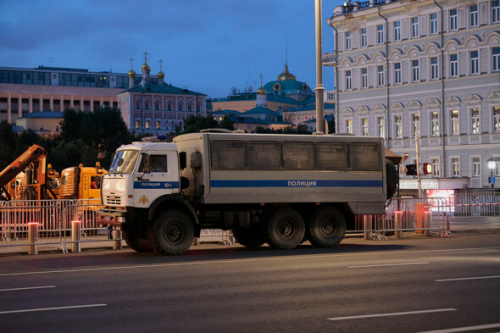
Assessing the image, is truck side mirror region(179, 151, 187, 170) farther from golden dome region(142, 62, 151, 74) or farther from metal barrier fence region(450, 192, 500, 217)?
golden dome region(142, 62, 151, 74)

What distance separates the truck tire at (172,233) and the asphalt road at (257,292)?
1.12ft

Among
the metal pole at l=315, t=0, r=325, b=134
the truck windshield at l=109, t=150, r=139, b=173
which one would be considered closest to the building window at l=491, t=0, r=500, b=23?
the metal pole at l=315, t=0, r=325, b=134

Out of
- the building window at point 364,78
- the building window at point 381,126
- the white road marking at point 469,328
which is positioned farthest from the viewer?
the building window at point 364,78

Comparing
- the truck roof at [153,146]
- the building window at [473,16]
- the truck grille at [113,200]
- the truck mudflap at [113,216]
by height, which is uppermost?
the building window at [473,16]

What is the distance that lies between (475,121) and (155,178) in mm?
43793

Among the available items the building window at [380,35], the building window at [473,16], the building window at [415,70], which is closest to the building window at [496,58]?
the building window at [473,16]

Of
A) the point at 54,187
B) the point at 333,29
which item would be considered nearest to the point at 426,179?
the point at 333,29

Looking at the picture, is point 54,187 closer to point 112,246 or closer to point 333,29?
point 112,246

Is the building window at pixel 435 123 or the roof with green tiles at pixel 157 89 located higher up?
the roof with green tiles at pixel 157 89

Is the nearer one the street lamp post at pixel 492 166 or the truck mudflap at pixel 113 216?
the truck mudflap at pixel 113 216

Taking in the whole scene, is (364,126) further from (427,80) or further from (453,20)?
(453,20)

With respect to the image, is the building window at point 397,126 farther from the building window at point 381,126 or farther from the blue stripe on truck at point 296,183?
the blue stripe on truck at point 296,183

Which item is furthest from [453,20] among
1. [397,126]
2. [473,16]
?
[397,126]

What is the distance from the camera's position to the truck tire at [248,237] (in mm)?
23250
